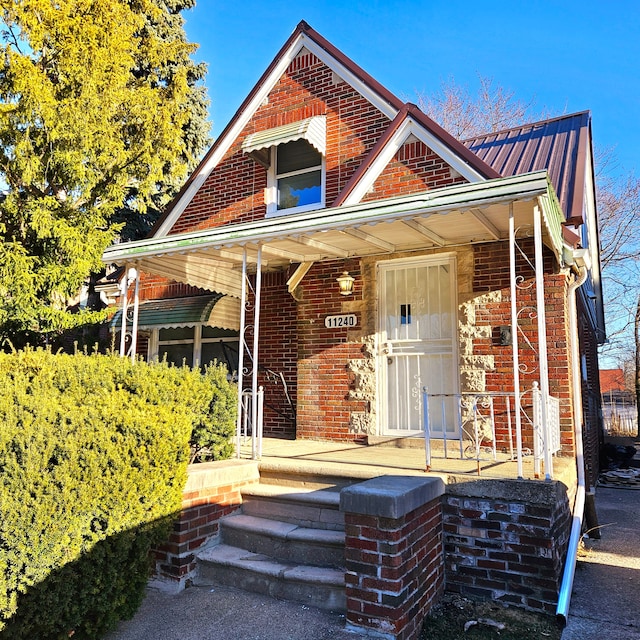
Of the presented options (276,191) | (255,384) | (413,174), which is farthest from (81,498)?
(276,191)

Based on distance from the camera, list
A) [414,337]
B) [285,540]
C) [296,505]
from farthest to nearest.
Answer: [414,337], [296,505], [285,540]

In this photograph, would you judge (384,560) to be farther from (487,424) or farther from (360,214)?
(487,424)

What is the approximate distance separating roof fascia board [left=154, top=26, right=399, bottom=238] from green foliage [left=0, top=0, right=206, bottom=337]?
2.51ft

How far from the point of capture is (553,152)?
8516 millimetres

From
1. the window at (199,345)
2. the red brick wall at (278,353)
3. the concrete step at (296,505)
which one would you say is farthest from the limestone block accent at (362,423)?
the window at (199,345)

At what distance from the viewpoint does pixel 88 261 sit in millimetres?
8797

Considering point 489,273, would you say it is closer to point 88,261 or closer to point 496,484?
point 496,484

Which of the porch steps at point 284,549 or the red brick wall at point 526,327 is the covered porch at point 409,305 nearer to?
the red brick wall at point 526,327

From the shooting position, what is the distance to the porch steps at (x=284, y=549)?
3.84m

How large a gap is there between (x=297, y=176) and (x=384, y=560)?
680 centimetres

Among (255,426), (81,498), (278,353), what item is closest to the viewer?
(81,498)

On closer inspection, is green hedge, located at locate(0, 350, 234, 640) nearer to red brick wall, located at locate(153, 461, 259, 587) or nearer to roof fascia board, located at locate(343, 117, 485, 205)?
red brick wall, located at locate(153, 461, 259, 587)

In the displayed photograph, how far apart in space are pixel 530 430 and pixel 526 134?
6239mm

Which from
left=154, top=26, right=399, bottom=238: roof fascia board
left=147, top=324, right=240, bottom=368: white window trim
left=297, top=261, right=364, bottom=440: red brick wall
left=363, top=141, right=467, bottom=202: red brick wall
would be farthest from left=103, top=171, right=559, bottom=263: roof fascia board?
left=154, top=26, right=399, bottom=238: roof fascia board
